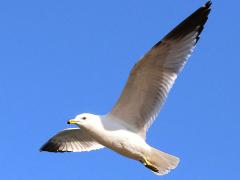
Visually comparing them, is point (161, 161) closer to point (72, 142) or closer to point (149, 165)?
point (149, 165)

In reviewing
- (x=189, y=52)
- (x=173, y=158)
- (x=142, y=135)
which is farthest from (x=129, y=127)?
(x=189, y=52)

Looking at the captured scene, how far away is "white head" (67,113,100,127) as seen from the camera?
9.34 metres

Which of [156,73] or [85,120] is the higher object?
[156,73]

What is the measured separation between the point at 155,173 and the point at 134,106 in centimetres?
108

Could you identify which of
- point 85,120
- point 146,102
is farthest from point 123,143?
point 146,102

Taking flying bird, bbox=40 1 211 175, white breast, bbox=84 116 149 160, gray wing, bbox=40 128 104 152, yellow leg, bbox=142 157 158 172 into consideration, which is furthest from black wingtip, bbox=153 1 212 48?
gray wing, bbox=40 128 104 152

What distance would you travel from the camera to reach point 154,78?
935 cm

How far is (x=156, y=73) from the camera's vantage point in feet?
30.6

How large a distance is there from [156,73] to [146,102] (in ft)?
1.78

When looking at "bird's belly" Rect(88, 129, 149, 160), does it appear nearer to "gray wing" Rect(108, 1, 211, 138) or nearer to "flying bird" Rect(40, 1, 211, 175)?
"flying bird" Rect(40, 1, 211, 175)

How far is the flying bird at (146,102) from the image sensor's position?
9.20 m

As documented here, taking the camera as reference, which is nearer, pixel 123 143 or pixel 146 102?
pixel 123 143

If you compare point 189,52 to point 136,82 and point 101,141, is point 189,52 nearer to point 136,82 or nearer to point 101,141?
point 136,82

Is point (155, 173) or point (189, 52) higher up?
point (189, 52)
